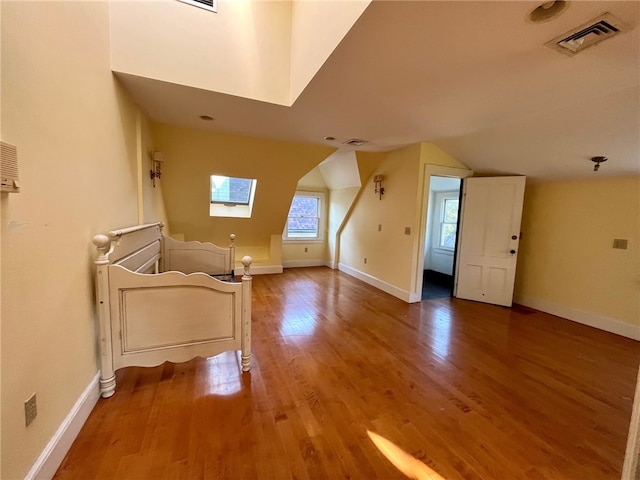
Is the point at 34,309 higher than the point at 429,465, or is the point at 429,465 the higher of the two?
the point at 34,309

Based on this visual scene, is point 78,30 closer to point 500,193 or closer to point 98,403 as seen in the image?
point 98,403

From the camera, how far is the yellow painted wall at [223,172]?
3756 millimetres

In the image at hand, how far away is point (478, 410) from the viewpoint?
1858 mm

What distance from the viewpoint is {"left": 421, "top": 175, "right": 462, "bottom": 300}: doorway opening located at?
575 cm

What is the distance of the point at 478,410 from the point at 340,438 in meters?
0.99

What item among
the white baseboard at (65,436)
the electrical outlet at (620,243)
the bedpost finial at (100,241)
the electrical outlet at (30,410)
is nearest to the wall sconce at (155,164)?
the bedpost finial at (100,241)

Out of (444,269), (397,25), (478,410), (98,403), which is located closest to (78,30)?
(397,25)

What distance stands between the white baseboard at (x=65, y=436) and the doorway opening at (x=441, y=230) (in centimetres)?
514

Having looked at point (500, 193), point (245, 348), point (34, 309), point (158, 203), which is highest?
point (500, 193)

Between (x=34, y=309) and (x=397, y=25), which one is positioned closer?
(x=34, y=309)

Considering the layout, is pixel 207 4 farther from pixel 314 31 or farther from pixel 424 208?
pixel 424 208

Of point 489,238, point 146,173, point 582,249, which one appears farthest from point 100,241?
point 582,249

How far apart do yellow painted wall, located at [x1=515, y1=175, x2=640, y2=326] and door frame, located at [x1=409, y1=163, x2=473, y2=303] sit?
1141 mm

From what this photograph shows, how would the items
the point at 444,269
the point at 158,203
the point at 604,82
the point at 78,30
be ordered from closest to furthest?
the point at 78,30, the point at 604,82, the point at 158,203, the point at 444,269
